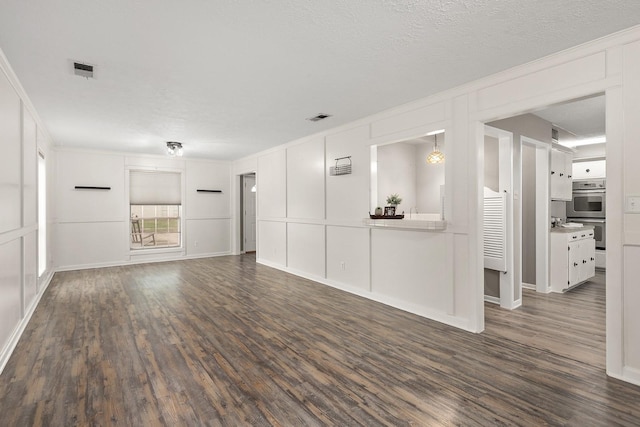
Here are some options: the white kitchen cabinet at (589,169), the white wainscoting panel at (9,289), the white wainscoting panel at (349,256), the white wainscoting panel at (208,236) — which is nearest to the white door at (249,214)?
the white wainscoting panel at (208,236)

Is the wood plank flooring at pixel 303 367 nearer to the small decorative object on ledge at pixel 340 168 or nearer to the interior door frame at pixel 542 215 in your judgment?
the interior door frame at pixel 542 215

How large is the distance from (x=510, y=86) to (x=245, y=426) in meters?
3.59

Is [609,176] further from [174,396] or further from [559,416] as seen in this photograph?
[174,396]

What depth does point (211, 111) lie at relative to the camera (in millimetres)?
4379

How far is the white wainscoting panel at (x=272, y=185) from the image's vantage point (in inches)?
266

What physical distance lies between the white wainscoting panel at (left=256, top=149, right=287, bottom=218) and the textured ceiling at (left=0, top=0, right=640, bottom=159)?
244 cm

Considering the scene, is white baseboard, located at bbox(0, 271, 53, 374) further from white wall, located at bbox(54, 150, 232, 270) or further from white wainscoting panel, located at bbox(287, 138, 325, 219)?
white wainscoting panel, located at bbox(287, 138, 325, 219)

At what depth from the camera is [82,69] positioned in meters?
3.00

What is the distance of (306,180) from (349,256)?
1751mm

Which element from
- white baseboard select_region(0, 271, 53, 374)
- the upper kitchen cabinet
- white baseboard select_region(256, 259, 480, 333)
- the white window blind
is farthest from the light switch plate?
the white window blind

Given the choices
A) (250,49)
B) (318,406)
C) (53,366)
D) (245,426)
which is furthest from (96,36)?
(318,406)

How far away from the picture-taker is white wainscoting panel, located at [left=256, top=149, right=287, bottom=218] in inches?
266

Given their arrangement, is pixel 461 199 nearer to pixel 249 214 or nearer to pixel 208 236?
pixel 208 236

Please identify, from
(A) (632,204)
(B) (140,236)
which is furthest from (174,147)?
(A) (632,204)
